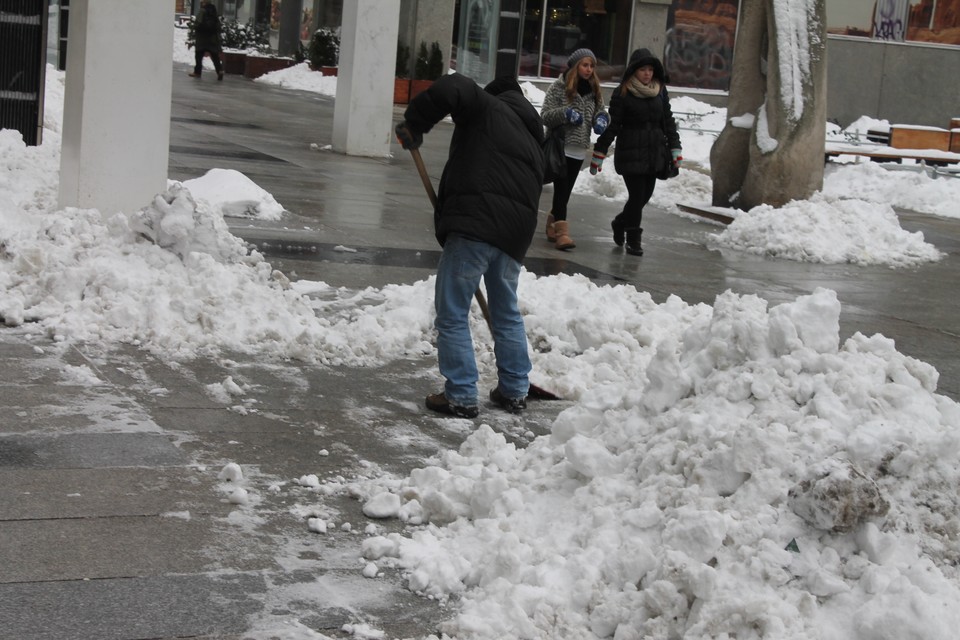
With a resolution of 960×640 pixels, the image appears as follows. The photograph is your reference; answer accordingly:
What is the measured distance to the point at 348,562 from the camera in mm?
4324

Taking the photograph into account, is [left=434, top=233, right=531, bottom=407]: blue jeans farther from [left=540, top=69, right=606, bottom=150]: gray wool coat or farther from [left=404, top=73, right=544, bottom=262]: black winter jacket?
[left=540, top=69, right=606, bottom=150]: gray wool coat

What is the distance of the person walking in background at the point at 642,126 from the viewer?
37.2 ft

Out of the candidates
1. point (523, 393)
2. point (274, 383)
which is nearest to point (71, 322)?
point (274, 383)

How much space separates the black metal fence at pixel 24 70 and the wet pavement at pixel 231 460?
3.62 meters

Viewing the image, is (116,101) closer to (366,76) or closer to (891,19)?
(366,76)

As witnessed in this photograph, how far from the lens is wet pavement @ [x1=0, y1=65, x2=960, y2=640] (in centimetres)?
388

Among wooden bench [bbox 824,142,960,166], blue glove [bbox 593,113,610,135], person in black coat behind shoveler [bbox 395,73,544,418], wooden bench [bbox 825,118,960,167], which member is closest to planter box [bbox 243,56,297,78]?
wooden bench [bbox 825,118,960,167]

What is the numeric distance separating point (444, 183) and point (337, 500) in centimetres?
196

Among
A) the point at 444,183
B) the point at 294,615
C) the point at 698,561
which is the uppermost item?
the point at 444,183

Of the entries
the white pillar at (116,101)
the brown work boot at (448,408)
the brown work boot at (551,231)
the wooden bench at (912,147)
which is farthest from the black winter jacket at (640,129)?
the wooden bench at (912,147)

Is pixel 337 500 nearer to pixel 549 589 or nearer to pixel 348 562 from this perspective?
pixel 348 562

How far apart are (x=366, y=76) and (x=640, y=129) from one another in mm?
6481

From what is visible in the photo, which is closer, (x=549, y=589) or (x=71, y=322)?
(x=549, y=589)

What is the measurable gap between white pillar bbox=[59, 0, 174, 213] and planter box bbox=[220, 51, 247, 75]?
88.5 ft
